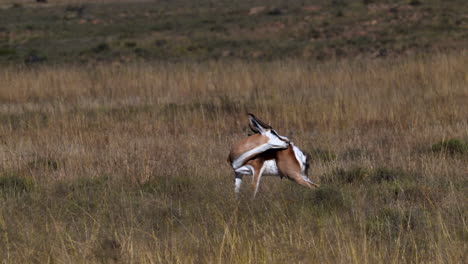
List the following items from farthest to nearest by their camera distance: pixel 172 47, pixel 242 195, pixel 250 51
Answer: pixel 172 47 < pixel 250 51 < pixel 242 195

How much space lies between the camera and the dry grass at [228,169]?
5410mm

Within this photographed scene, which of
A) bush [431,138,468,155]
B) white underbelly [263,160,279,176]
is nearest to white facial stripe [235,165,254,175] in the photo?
white underbelly [263,160,279,176]

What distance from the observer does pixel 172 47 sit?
3059 cm

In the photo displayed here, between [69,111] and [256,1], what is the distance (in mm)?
47288

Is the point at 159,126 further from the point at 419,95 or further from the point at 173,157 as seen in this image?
the point at 419,95

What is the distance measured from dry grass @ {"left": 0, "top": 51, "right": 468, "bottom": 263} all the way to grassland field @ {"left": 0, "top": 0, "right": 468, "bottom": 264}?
0.03 meters

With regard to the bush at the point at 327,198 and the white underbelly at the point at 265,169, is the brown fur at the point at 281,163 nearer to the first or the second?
the white underbelly at the point at 265,169

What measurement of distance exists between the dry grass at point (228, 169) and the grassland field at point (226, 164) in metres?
0.03

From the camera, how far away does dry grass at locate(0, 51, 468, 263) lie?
541cm

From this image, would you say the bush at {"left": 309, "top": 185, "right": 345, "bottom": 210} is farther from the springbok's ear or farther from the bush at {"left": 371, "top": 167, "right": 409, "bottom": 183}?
the bush at {"left": 371, "top": 167, "right": 409, "bottom": 183}

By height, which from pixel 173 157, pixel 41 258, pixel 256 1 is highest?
pixel 41 258

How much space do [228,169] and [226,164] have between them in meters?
0.37

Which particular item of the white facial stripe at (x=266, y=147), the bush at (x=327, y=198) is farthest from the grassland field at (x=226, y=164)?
the white facial stripe at (x=266, y=147)

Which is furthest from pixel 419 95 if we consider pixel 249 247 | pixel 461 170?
pixel 249 247
